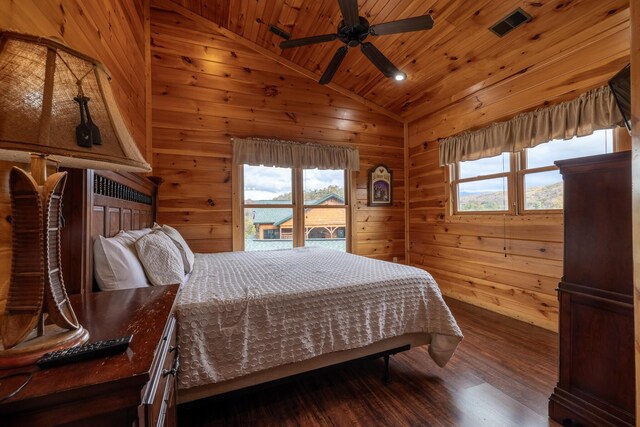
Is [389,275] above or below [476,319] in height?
above

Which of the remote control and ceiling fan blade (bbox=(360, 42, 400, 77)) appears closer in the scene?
the remote control

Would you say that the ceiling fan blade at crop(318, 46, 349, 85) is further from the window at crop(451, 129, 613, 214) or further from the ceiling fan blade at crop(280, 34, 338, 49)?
the window at crop(451, 129, 613, 214)

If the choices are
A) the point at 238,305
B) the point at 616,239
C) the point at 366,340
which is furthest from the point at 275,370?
the point at 616,239

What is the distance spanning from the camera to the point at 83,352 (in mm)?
605

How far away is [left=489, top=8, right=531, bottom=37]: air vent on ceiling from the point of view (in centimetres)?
246

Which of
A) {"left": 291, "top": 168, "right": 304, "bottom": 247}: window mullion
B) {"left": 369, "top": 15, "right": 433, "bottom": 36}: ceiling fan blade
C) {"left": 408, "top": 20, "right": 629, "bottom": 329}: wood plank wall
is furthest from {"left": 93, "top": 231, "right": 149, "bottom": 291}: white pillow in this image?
{"left": 408, "top": 20, "right": 629, "bottom": 329}: wood plank wall

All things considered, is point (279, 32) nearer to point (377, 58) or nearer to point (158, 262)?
point (377, 58)

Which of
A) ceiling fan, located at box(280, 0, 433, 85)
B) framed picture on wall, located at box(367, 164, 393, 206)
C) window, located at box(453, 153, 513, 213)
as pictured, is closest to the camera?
ceiling fan, located at box(280, 0, 433, 85)

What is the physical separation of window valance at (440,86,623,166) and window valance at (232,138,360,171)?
1.48 meters

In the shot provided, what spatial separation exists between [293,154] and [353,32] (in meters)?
1.99

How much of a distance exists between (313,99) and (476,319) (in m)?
3.59

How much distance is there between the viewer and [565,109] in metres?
2.61

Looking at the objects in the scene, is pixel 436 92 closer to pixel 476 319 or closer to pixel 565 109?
pixel 565 109

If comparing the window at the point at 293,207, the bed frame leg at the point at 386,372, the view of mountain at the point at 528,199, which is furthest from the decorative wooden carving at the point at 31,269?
the view of mountain at the point at 528,199
